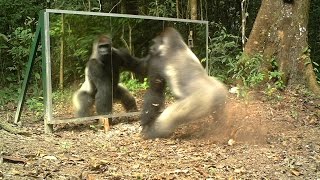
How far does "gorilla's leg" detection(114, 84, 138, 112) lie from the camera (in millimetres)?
6922

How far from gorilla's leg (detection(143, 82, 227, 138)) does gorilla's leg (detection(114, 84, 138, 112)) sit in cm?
133

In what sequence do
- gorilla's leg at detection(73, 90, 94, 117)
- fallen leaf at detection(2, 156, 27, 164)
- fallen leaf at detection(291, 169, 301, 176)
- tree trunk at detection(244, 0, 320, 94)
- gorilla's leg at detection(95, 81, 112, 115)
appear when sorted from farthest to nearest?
tree trunk at detection(244, 0, 320, 94), gorilla's leg at detection(95, 81, 112, 115), gorilla's leg at detection(73, 90, 94, 117), fallen leaf at detection(291, 169, 301, 176), fallen leaf at detection(2, 156, 27, 164)

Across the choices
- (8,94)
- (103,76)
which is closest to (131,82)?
(103,76)

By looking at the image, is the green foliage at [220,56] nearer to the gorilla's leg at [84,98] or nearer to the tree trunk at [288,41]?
the tree trunk at [288,41]

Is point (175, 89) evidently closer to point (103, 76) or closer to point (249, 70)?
point (103, 76)

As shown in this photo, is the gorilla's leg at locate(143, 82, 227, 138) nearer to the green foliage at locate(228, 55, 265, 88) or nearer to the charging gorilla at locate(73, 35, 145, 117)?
the charging gorilla at locate(73, 35, 145, 117)

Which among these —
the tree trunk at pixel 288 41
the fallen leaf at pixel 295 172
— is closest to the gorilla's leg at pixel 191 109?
the fallen leaf at pixel 295 172

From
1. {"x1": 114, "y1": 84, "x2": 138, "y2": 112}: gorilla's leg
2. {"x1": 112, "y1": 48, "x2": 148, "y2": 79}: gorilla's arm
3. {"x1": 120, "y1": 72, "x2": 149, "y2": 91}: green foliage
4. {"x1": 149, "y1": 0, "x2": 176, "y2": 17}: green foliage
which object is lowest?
{"x1": 114, "y1": 84, "x2": 138, "y2": 112}: gorilla's leg

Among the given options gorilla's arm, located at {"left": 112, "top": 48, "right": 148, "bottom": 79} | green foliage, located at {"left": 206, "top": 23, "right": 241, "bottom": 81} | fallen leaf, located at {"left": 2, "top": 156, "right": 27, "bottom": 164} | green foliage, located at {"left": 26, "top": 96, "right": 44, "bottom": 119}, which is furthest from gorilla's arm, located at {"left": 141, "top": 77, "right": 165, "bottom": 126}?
green foliage, located at {"left": 206, "top": 23, "right": 241, "bottom": 81}

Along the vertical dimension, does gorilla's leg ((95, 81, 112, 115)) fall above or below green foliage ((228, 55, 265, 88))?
below

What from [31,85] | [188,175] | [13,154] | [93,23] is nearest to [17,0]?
[31,85]

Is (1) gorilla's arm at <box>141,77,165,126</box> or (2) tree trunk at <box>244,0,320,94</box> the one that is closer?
(1) gorilla's arm at <box>141,77,165,126</box>

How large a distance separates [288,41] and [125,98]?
3342 mm

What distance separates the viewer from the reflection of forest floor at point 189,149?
420 cm
